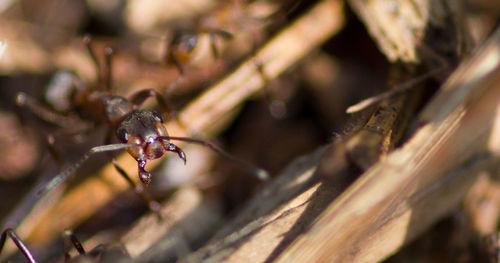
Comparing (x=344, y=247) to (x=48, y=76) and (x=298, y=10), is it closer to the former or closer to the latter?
(x=298, y=10)

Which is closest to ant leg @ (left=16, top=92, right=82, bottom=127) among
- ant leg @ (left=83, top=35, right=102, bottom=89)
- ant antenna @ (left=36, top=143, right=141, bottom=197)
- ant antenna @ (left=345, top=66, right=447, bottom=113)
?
ant leg @ (left=83, top=35, right=102, bottom=89)

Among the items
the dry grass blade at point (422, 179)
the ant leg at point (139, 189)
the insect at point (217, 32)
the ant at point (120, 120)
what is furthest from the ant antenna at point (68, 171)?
the dry grass blade at point (422, 179)

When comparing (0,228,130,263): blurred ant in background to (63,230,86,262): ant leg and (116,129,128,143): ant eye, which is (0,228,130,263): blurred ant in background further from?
(116,129,128,143): ant eye

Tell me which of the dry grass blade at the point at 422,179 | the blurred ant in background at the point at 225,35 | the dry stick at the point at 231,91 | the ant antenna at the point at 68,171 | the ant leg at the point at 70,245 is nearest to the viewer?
the dry grass blade at the point at 422,179

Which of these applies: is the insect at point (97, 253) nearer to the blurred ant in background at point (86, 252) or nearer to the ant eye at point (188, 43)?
the blurred ant in background at point (86, 252)

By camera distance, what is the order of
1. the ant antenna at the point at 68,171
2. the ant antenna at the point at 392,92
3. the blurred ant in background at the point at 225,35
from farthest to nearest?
the blurred ant in background at the point at 225,35 < the ant antenna at the point at 68,171 < the ant antenna at the point at 392,92

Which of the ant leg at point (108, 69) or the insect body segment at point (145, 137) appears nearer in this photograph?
the insect body segment at point (145, 137)

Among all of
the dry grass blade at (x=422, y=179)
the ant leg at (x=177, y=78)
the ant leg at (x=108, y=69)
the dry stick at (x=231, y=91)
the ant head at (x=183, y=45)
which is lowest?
the dry grass blade at (x=422, y=179)

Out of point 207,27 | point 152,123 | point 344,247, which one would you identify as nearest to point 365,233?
point 344,247

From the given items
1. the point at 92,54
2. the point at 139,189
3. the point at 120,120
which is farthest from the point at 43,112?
the point at 139,189

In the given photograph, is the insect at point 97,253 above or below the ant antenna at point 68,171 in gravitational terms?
below
